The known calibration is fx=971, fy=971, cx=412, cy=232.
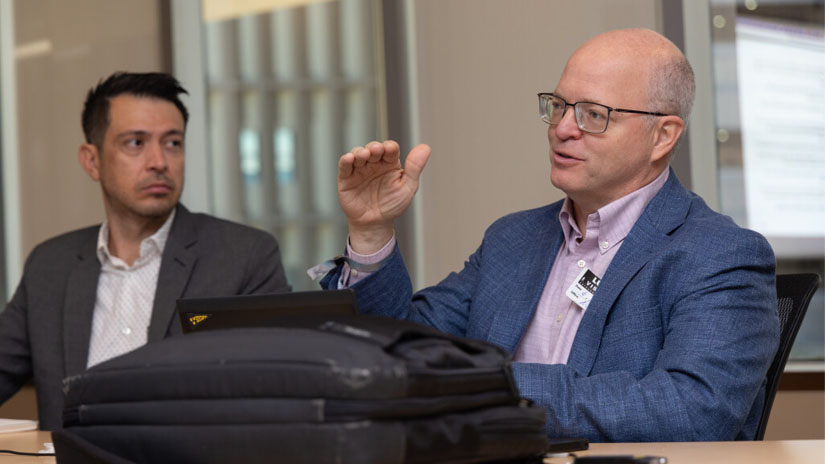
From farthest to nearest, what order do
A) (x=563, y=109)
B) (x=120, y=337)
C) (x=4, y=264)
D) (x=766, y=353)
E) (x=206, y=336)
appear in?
(x=4, y=264), (x=120, y=337), (x=563, y=109), (x=766, y=353), (x=206, y=336)

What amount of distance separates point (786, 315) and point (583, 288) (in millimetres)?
385

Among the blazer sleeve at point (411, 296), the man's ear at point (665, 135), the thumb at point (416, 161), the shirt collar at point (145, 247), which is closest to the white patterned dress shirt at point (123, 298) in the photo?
the shirt collar at point (145, 247)

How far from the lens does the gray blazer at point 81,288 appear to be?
265cm

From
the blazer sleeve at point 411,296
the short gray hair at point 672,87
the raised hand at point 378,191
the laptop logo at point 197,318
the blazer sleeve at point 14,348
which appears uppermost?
the short gray hair at point 672,87

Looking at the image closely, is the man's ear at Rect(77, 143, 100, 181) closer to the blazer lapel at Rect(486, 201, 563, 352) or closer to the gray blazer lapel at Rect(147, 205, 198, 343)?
the gray blazer lapel at Rect(147, 205, 198, 343)

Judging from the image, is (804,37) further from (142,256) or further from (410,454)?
(410,454)

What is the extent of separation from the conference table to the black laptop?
0.30 meters

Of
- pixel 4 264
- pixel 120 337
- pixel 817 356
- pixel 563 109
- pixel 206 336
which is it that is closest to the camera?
pixel 206 336

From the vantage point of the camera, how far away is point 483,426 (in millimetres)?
938

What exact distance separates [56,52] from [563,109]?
Answer: 9.02ft

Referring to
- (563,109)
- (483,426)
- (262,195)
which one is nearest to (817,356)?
→ (563,109)

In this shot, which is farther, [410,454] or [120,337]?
[120,337]

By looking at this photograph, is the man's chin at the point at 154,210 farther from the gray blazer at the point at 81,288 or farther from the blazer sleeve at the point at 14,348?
the blazer sleeve at the point at 14,348

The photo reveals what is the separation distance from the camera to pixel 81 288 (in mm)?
2752
